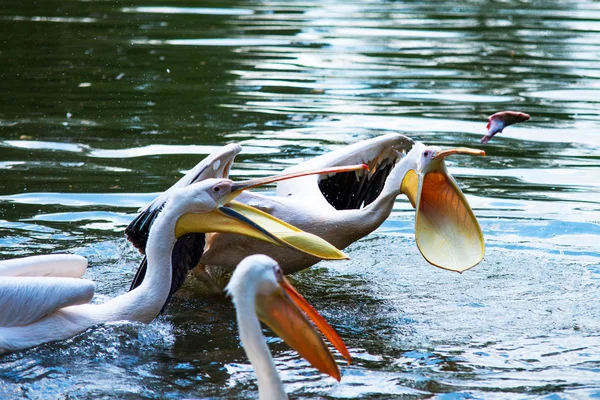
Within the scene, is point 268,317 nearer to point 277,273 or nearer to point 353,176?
point 277,273

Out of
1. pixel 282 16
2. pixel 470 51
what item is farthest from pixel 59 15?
pixel 470 51

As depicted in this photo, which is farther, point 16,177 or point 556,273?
point 16,177

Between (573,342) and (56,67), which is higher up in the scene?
(56,67)

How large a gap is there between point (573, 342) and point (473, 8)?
12.4 meters

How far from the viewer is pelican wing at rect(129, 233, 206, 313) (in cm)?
514

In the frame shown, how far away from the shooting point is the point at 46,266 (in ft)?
15.8

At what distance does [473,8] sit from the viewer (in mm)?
16375

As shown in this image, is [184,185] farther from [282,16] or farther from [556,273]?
[282,16]

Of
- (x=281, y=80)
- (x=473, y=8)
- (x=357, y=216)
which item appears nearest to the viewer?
(x=357, y=216)

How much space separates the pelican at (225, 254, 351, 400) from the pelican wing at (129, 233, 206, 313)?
5.14ft

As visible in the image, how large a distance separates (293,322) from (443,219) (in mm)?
2039

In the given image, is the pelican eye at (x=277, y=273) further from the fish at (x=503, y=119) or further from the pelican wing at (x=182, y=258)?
the fish at (x=503, y=119)

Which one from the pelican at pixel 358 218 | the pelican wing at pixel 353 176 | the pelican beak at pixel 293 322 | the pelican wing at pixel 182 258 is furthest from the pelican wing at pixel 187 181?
the pelican beak at pixel 293 322

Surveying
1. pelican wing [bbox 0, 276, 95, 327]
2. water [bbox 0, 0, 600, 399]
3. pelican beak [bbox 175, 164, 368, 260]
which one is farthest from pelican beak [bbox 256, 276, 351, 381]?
pelican wing [bbox 0, 276, 95, 327]
